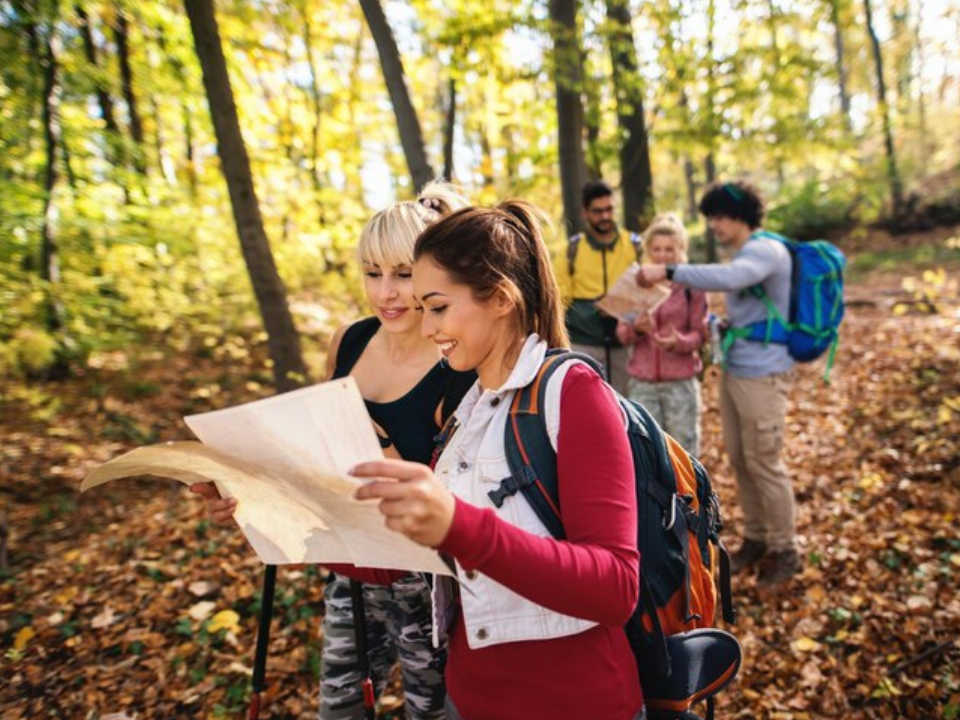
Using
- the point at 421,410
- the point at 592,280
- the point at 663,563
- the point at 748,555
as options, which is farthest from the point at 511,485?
the point at 592,280

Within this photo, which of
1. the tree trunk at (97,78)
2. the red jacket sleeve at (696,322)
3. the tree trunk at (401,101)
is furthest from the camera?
the tree trunk at (97,78)

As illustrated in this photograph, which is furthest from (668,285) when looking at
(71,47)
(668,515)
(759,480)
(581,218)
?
(71,47)

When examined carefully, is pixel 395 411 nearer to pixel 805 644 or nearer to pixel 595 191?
pixel 805 644

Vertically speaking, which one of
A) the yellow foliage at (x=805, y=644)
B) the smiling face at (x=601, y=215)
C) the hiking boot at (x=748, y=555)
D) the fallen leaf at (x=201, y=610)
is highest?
the smiling face at (x=601, y=215)

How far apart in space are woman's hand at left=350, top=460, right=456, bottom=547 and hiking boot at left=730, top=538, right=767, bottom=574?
12.6ft

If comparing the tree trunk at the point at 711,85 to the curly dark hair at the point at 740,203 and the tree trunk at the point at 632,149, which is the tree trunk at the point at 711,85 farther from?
the curly dark hair at the point at 740,203

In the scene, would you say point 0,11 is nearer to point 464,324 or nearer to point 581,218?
point 581,218

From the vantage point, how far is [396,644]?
213cm

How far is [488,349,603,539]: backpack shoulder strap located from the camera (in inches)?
48.0

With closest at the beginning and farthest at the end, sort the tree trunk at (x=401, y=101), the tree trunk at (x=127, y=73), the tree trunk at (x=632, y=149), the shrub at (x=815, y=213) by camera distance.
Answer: the tree trunk at (x=401, y=101) → the tree trunk at (x=632, y=149) → the tree trunk at (x=127, y=73) → the shrub at (x=815, y=213)

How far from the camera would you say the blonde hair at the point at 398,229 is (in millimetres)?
1929

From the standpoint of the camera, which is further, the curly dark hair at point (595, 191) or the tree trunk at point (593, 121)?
the tree trunk at point (593, 121)

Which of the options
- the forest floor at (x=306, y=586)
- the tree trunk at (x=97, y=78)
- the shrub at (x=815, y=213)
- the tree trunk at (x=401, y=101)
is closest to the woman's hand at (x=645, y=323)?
the forest floor at (x=306, y=586)

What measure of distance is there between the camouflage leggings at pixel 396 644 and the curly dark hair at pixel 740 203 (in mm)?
3056
